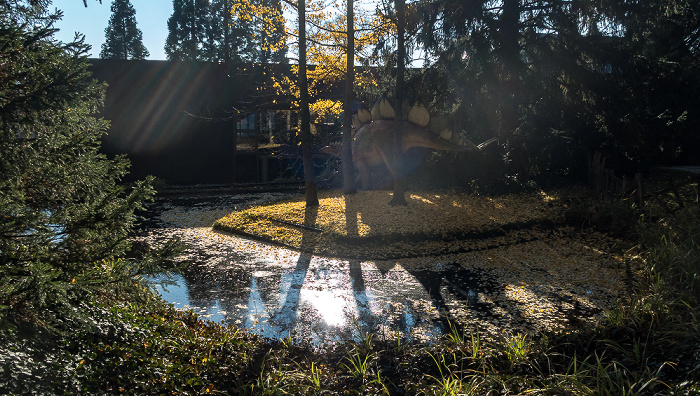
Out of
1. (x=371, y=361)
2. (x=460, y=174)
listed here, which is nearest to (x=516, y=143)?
(x=460, y=174)

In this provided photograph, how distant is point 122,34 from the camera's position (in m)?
38.2

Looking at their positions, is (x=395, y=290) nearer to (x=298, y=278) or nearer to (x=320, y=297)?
(x=320, y=297)

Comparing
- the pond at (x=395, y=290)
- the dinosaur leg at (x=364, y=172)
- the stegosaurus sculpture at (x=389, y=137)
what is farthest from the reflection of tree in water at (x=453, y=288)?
the dinosaur leg at (x=364, y=172)

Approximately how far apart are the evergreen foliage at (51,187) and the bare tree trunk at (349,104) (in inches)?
347

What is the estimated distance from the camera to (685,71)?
14773 mm

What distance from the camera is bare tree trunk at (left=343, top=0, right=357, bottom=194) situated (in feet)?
41.7

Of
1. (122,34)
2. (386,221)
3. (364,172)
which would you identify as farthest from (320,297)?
(122,34)

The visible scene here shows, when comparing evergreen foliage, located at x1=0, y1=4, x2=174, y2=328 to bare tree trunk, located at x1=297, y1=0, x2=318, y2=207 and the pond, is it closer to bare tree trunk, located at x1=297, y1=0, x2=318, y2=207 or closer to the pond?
the pond

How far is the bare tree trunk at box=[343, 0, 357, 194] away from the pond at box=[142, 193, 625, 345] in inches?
178

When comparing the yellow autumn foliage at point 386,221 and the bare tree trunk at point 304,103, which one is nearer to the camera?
the yellow autumn foliage at point 386,221

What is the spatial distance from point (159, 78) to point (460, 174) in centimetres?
1212

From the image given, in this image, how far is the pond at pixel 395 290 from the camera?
6000 mm

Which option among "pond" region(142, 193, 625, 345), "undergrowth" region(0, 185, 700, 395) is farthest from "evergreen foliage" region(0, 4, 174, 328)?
"pond" region(142, 193, 625, 345)

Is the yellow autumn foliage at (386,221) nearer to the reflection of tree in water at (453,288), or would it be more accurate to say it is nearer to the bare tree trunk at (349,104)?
the bare tree trunk at (349,104)
